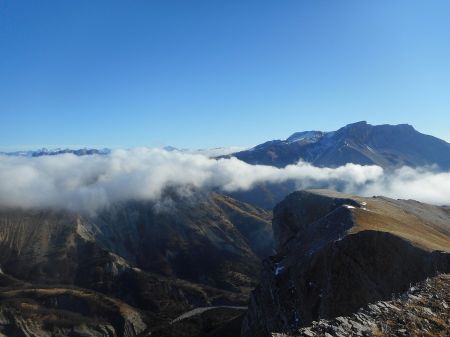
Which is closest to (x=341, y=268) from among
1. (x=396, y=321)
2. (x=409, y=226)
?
(x=409, y=226)

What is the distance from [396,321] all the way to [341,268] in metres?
55.4

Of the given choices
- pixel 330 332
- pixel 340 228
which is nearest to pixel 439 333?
pixel 330 332

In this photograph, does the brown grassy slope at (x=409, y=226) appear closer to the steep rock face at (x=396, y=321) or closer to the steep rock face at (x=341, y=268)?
the steep rock face at (x=341, y=268)

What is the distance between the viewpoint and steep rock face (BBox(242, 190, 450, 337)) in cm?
7219

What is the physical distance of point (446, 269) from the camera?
68000 millimetres

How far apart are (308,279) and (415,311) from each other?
62003 mm

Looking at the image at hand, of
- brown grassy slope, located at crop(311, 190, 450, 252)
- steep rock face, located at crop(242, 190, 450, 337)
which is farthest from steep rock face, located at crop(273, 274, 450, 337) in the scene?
brown grassy slope, located at crop(311, 190, 450, 252)

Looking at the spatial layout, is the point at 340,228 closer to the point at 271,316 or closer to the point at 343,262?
the point at 343,262

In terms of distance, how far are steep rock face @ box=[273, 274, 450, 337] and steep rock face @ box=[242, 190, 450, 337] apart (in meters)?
39.2

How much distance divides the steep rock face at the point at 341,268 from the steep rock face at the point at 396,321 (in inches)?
1544

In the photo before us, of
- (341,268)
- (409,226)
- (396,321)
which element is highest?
(396,321)

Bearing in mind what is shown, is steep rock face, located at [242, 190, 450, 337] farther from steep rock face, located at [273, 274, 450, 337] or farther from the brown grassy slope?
steep rock face, located at [273, 274, 450, 337]

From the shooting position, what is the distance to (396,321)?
25.7m

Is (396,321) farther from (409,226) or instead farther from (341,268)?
(409,226)
